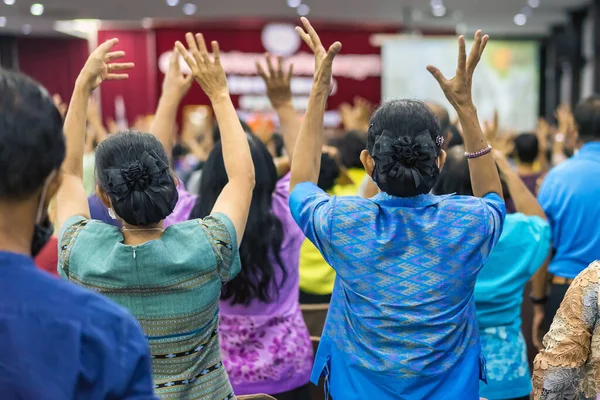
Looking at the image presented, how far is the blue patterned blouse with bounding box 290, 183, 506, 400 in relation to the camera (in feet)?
4.31

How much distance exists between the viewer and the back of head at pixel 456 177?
1.93 metres

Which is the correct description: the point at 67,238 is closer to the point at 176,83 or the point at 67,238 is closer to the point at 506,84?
the point at 176,83

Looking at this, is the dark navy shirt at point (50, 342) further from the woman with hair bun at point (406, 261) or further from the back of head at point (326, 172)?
the back of head at point (326, 172)

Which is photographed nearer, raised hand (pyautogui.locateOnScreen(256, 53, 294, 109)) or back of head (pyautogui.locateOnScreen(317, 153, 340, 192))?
raised hand (pyautogui.locateOnScreen(256, 53, 294, 109))

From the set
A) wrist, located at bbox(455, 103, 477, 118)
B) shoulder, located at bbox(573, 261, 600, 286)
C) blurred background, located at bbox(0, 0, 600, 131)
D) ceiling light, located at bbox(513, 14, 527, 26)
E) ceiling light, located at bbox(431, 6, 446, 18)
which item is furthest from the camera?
ceiling light, located at bbox(513, 14, 527, 26)

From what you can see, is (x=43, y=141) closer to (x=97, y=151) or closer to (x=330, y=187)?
(x=97, y=151)

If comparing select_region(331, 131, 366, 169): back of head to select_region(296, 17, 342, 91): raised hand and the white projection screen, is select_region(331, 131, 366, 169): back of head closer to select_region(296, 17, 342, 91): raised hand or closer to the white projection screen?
select_region(296, 17, 342, 91): raised hand

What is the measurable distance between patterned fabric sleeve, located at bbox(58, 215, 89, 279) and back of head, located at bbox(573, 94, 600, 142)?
201 cm

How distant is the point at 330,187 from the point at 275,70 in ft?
2.61

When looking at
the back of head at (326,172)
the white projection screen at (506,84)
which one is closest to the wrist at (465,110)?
the back of head at (326,172)

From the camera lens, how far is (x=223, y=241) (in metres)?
1.29

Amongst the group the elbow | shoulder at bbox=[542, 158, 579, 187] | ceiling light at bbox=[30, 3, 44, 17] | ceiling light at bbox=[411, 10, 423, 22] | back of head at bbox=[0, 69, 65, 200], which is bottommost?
shoulder at bbox=[542, 158, 579, 187]

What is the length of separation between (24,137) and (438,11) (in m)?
12.2

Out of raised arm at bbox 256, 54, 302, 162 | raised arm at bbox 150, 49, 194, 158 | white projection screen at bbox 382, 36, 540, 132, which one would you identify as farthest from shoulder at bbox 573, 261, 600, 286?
white projection screen at bbox 382, 36, 540, 132
